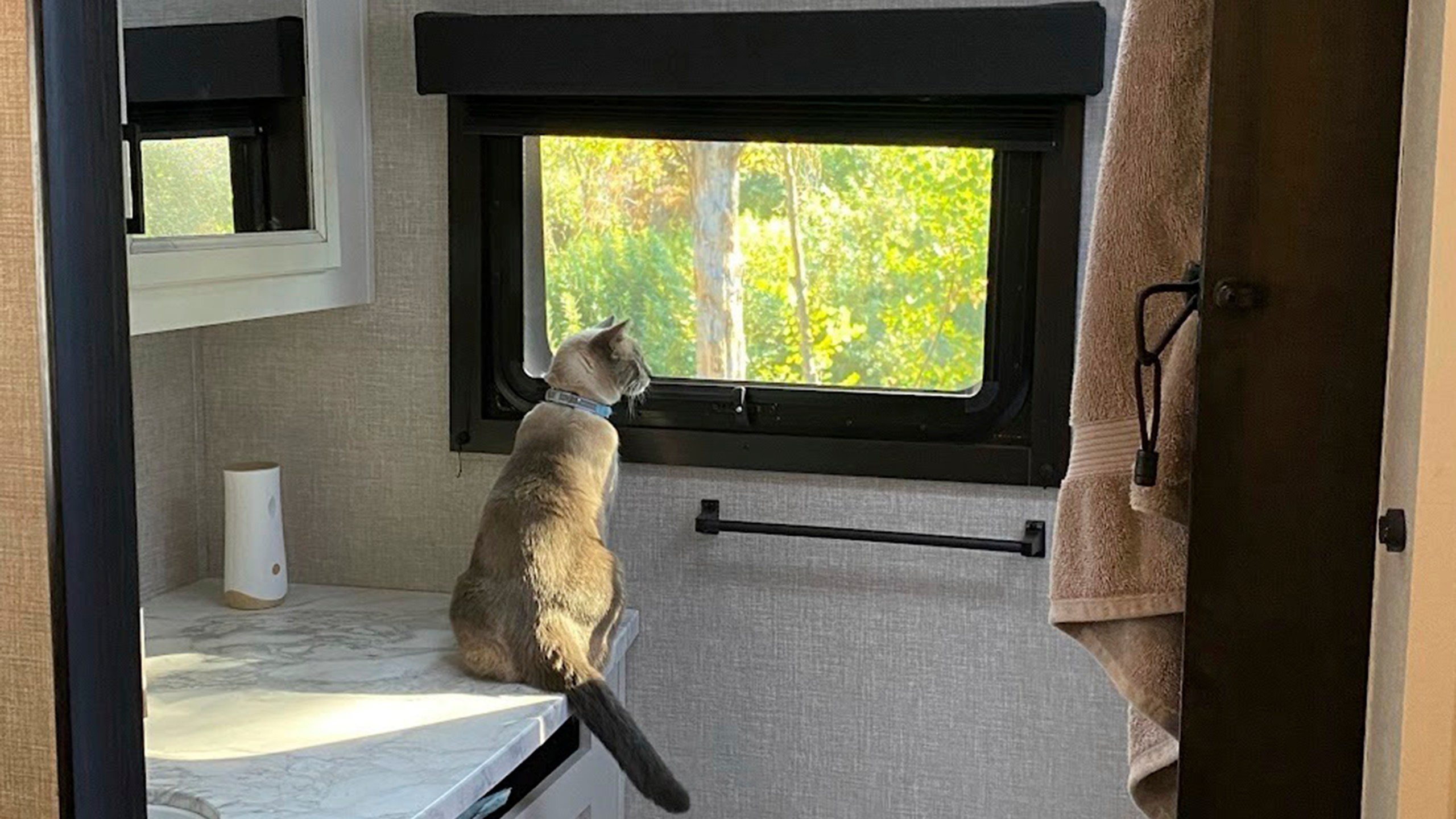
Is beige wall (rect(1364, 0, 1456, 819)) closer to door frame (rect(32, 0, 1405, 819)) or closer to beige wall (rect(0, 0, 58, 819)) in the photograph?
door frame (rect(32, 0, 1405, 819))

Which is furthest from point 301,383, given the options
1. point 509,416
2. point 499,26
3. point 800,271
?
point 800,271

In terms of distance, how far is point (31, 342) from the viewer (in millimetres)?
1060

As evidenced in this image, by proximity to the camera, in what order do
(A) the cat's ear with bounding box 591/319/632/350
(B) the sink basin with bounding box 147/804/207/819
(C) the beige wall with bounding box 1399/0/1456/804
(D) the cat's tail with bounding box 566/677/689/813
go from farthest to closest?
(A) the cat's ear with bounding box 591/319/632/350
(D) the cat's tail with bounding box 566/677/689/813
(B) the sink basin with bounding box 147/804/207/819
(C) the beige wall with bounding box 1399/0/1456/804

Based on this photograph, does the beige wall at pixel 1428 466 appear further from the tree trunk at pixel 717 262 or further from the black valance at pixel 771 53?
the tree trunk at pixel 717 262

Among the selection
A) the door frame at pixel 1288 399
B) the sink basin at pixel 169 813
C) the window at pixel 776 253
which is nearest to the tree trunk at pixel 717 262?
the window at pixel 776 253

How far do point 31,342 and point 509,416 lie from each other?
1.35 metres

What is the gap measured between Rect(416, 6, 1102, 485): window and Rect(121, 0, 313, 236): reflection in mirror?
0.83 feet

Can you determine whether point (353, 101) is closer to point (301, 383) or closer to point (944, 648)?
point (301, 383)

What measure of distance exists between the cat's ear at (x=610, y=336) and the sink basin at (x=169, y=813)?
2.79 ft

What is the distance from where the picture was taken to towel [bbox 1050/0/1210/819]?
44.1 inches

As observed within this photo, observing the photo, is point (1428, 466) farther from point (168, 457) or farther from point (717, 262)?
→ point (168, 457)

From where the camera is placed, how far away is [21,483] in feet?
3.54

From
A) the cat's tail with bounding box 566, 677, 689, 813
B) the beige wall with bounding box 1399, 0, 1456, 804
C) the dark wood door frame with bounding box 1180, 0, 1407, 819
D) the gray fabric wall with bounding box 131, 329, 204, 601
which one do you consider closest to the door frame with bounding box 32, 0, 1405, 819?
the dark wood door frame with bounding box 1180, 0, 1407, 819

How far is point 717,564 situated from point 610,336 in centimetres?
41
